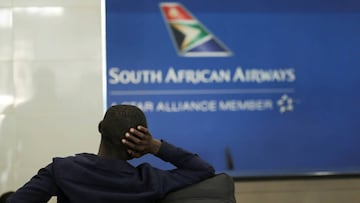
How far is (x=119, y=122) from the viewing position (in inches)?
53.4

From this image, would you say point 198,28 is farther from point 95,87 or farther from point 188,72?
point 95,87

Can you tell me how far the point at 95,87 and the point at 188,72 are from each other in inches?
21.2

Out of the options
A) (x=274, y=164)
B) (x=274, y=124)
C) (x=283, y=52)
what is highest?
(x=283, y=52)

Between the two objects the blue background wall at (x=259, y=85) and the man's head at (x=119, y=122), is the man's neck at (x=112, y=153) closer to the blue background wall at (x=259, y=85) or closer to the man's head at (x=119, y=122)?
the man's head at (x=119, y=122)

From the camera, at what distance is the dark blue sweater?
133 centimetres

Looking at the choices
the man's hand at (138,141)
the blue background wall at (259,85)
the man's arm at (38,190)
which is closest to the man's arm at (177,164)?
the man's hand at (138,141)

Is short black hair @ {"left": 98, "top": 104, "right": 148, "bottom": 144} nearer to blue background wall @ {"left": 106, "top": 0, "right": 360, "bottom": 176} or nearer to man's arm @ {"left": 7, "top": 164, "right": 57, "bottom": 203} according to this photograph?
man's arm @ {"left": 7, "top": 164, "right": 57, "bottom": 203}

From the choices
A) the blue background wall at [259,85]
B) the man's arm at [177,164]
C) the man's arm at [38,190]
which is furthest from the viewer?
the blue background wall at [259,85]

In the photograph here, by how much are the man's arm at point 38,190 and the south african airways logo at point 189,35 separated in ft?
6.04

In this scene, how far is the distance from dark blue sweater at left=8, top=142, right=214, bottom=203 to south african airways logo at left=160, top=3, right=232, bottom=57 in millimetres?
1733

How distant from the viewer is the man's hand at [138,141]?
135 cm

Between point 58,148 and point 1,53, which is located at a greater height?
point 1,53

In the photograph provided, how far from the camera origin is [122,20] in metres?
3.04

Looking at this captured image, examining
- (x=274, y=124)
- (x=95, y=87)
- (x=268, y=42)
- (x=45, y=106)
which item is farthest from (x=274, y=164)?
(x=45, y=106)
